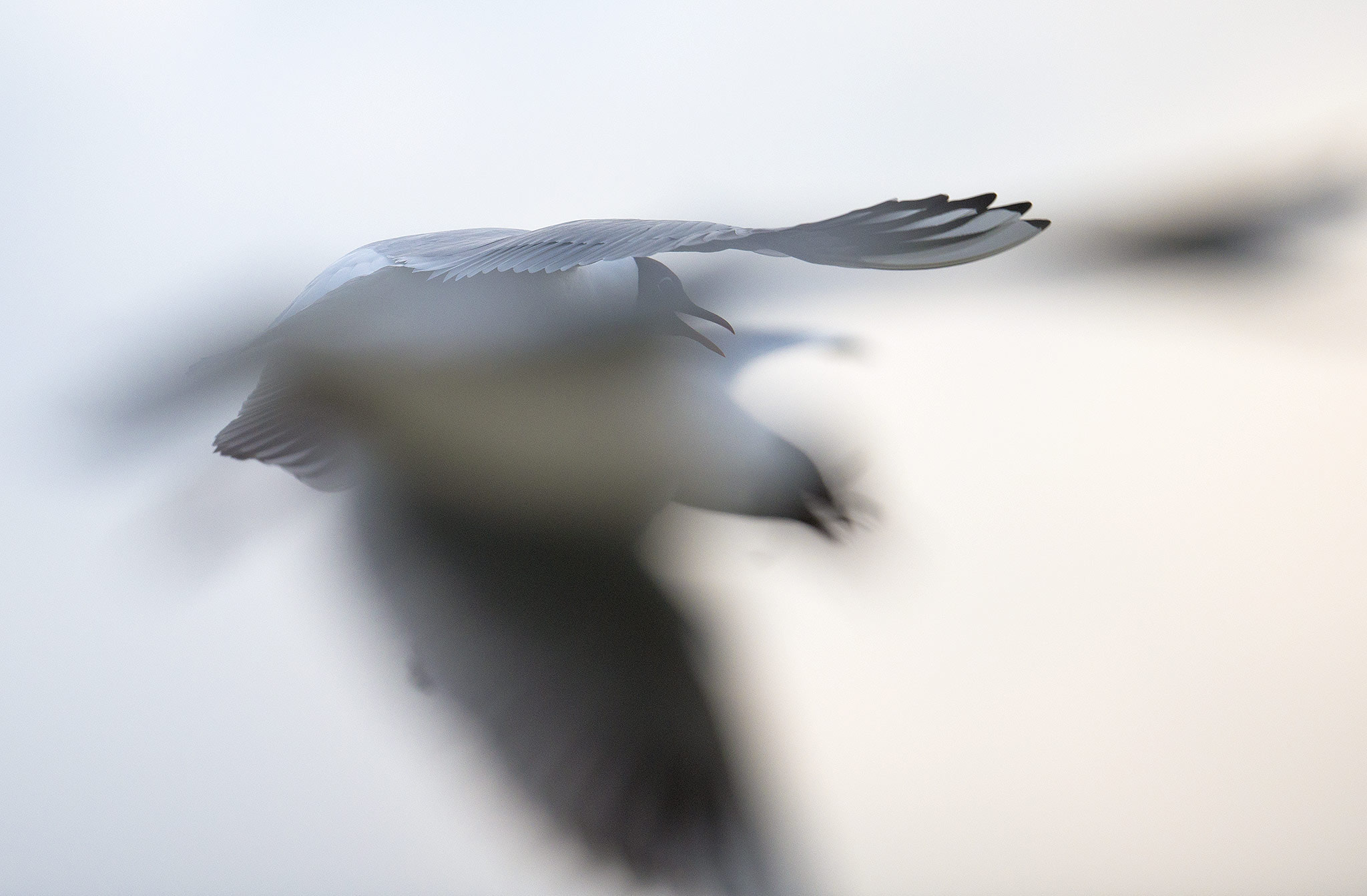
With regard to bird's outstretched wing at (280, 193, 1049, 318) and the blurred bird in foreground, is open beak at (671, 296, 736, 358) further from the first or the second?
bird's outstretched wing at (280, 193, 1049, 318)

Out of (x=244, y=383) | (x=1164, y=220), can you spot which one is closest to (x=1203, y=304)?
(x=1164, y=220)

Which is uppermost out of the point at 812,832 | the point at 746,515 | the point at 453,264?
the point at 453,264

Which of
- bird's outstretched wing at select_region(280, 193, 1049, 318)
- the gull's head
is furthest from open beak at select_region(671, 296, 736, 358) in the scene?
bird's outstretched wing at select_region(280, 193, 1049, 318)

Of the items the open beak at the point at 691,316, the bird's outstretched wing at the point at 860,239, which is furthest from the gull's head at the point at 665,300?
the bird's outstretched wing at the point at 860,239

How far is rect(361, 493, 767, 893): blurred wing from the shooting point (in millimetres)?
335

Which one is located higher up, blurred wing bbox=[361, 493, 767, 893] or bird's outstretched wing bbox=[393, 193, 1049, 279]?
bird's outstretched wing bbox=[393, 193, 1049, 279]

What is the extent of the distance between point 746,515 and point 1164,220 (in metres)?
0.18

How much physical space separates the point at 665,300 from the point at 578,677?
158 millimetres

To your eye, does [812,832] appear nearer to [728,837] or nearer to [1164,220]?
[728,837]

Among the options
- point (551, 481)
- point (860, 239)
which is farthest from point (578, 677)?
point (860, 239)

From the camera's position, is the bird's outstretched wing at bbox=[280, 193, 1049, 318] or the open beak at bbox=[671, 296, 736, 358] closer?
the bird's outstretched wing at bbox=[280, 193, 1049, 318]

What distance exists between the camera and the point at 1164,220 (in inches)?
11.4

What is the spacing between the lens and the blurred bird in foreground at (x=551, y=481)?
0.33 meters

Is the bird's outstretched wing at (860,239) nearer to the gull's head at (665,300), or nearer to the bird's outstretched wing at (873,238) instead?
the bird's outstretched wing at (873,238)
